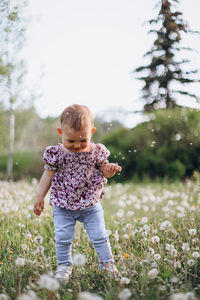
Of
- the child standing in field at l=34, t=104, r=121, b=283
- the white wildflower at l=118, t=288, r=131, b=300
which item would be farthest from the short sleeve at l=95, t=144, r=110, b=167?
the white wildflower at l=118, t=288, r=131, b=300

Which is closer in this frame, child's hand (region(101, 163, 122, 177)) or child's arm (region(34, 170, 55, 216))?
child's hand (region(101, 163, 122, 177))

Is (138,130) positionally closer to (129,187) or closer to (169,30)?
(129,187)

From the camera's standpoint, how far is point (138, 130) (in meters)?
9.98

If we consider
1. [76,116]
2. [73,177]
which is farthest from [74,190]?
[76,116]

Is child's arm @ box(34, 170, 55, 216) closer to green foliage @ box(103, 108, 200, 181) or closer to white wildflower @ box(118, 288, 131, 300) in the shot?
white wildflower @ box(118, 288, 131, 300)

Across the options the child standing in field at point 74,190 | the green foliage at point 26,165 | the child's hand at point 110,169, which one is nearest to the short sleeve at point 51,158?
the child standing in field at point 74,190

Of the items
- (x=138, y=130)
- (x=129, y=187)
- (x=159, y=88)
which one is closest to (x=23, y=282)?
(x=159, y=88)

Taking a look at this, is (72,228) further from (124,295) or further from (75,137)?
(124,295)

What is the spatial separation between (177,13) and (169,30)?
0.22 metres

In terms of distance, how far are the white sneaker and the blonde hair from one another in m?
1.11

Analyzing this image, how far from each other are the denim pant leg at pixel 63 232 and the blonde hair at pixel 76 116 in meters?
0.72

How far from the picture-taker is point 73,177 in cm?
278

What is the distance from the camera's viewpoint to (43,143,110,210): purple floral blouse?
275cm

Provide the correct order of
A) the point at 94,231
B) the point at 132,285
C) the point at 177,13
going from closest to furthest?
the point at 132,285 < the point at 94,231 < the point at 177,13
